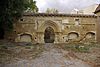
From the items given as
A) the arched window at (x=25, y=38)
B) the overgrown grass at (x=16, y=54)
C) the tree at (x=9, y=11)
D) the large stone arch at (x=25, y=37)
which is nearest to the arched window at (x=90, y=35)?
the large stone arch at (x=25, y=37)

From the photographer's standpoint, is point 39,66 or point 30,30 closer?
point 39,66

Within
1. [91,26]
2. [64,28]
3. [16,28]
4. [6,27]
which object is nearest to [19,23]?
[16,28]

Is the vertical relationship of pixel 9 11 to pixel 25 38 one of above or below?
above

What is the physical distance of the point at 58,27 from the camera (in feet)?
108

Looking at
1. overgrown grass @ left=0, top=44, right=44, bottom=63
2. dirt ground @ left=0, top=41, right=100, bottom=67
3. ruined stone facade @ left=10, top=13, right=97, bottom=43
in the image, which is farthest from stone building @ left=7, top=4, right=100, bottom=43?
dirt ground @ left=0, top=41, right=100, bottom=67

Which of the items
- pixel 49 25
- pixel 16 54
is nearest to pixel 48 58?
pixel 16 54

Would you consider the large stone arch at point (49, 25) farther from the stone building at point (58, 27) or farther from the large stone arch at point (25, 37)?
the large stone arch at point (25, 37)

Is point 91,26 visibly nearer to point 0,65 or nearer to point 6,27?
point 6,27

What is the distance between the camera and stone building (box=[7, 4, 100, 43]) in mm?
32562

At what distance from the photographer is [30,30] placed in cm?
3272

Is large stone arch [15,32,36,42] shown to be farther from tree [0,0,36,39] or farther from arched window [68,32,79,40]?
arched window [68,32,79,40]

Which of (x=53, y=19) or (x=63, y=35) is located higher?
(x=53, y=19)

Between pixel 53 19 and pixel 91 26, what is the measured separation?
5855mm

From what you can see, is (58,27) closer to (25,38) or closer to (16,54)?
(25,38)
